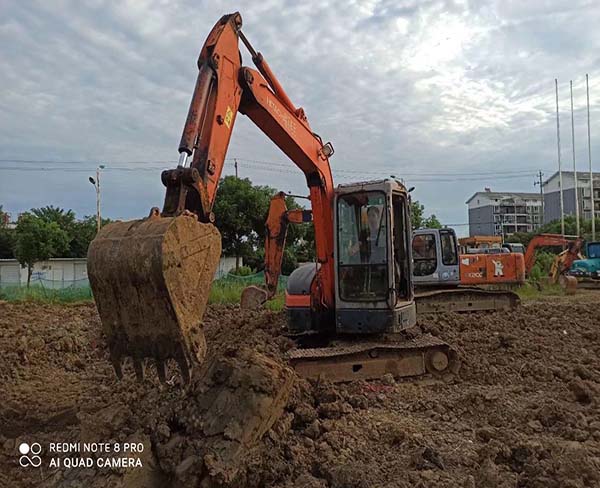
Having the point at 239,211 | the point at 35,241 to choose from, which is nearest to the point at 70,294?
the point at 239,211

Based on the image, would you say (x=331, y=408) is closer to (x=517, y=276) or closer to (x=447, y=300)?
(x=447, y=300)

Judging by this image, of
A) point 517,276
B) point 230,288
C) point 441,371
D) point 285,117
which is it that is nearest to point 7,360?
point 285,117

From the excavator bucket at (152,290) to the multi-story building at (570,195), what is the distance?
234 ft

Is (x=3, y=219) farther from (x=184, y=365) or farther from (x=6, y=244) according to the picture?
(x=184, y=365)

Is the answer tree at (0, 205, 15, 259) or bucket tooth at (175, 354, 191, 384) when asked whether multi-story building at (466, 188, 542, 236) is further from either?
bucket tooth at (175, 354, 191, 384)

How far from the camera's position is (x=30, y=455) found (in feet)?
15.2

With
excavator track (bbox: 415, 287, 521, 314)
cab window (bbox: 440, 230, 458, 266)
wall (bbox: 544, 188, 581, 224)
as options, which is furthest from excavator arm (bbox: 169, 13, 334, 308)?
wall (bbox: 544, 188, 581, 224)

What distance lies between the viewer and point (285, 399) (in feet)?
15.4

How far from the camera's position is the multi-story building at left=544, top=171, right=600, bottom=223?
237 ft

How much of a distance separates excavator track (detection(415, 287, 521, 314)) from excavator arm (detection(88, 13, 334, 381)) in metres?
8.43

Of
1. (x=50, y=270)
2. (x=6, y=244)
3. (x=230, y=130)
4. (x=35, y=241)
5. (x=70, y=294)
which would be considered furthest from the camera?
(x=6, y=244)

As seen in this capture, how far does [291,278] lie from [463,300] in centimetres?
692

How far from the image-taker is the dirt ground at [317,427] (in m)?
3.83

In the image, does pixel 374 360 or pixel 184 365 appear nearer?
pixel 184 365
